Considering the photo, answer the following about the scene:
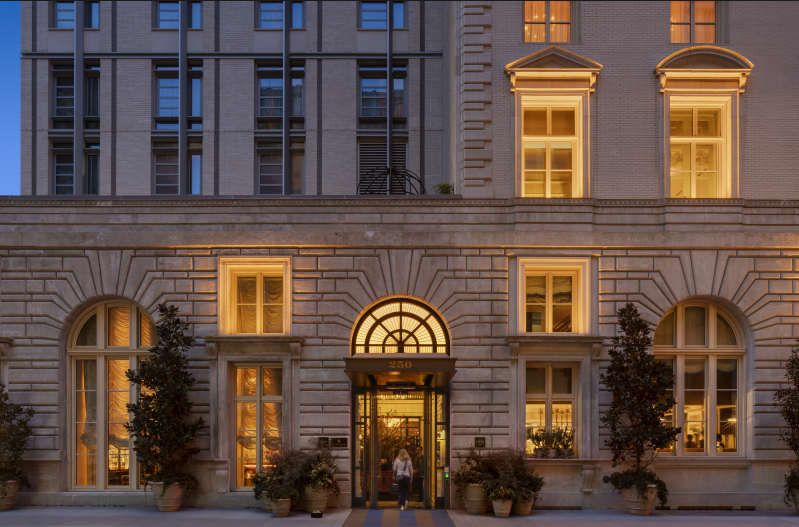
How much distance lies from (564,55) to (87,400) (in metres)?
15.3

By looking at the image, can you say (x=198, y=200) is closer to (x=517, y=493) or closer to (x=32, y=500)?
(x=32, y=500)

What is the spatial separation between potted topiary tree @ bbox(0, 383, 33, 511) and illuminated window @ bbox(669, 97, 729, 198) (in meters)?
17.5

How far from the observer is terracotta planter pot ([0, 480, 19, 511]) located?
15039 millimetres

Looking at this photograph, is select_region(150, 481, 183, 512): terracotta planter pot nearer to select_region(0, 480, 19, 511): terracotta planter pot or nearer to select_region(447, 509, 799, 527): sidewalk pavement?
select_region(0, 480, 19, 511): terracotta planter pot

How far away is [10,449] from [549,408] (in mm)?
13044

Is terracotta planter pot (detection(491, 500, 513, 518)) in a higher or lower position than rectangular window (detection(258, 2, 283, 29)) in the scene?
lower


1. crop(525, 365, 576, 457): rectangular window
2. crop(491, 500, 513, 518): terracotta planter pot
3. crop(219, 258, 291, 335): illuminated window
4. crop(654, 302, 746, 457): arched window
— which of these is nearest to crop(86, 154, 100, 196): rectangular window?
crop(219, 258, 291, 335): illuminated window

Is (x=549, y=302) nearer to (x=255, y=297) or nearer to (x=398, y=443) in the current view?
(x=398, y=443)

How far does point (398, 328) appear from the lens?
54.5 ft

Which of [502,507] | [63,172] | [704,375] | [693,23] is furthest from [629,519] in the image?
[63,172]

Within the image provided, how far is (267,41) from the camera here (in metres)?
26.2

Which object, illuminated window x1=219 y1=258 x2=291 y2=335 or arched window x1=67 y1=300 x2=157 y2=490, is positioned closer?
arched window x1=67 y1=300 x2=157 y2=490

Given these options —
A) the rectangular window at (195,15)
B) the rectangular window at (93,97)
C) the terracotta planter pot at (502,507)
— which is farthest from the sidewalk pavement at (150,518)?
the rectangular window at (195,15)

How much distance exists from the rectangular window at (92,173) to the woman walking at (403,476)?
60.5 ft
